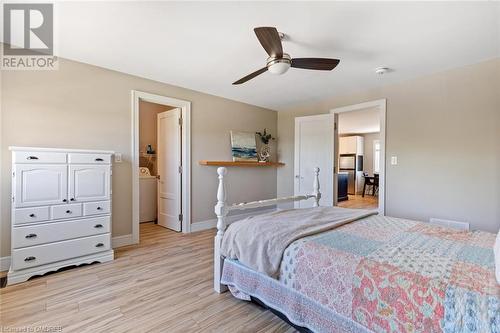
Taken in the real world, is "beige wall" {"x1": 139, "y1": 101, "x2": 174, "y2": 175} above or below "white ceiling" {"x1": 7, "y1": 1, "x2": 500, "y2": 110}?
below

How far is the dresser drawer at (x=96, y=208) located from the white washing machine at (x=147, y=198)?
1774mm

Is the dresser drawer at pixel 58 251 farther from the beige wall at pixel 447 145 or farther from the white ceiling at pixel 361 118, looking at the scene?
the white ceiling at pixel 361 118

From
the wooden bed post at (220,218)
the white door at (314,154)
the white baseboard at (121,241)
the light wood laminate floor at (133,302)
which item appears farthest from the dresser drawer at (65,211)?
the white door at (314,154)

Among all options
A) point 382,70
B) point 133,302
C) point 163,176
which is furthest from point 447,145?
point 163,176

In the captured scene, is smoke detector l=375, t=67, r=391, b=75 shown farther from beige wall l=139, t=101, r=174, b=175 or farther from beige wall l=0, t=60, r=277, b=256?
beige wall l=139, t=101, r=174, b=175

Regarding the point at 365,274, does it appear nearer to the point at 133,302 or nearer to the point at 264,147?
the point at 133,302

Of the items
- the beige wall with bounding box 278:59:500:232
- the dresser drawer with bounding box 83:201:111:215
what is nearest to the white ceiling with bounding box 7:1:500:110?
the beige wall with bounding box 278:59:500:232

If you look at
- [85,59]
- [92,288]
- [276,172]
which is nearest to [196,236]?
[92,288]

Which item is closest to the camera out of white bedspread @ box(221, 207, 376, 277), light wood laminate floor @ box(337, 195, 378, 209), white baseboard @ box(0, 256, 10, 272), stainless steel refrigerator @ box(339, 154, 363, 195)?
white bedspread @ box(221, 207, 376, 277)

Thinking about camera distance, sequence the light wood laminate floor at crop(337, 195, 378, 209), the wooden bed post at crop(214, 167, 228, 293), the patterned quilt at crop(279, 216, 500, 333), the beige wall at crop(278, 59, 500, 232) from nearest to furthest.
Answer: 1. the patterned quilt at crop(279, 216, 500, 333)
2. the wooden bed post at crop(214, 167, 228, 293)
3. the beige wall at crop(278, 59, 500, 232)
4. the light wood laminate floor at crop(337, 195, 378, 209)

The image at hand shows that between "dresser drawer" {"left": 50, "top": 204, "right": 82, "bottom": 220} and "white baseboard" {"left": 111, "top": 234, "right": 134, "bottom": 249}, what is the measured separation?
0.73 meters

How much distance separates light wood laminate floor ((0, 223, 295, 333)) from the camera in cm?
170

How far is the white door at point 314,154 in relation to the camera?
4172 mm

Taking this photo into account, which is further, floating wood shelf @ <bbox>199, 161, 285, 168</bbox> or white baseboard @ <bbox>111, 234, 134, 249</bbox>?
floating wood shelf @ <bbox>199, 161, 285, 168</bbox>
